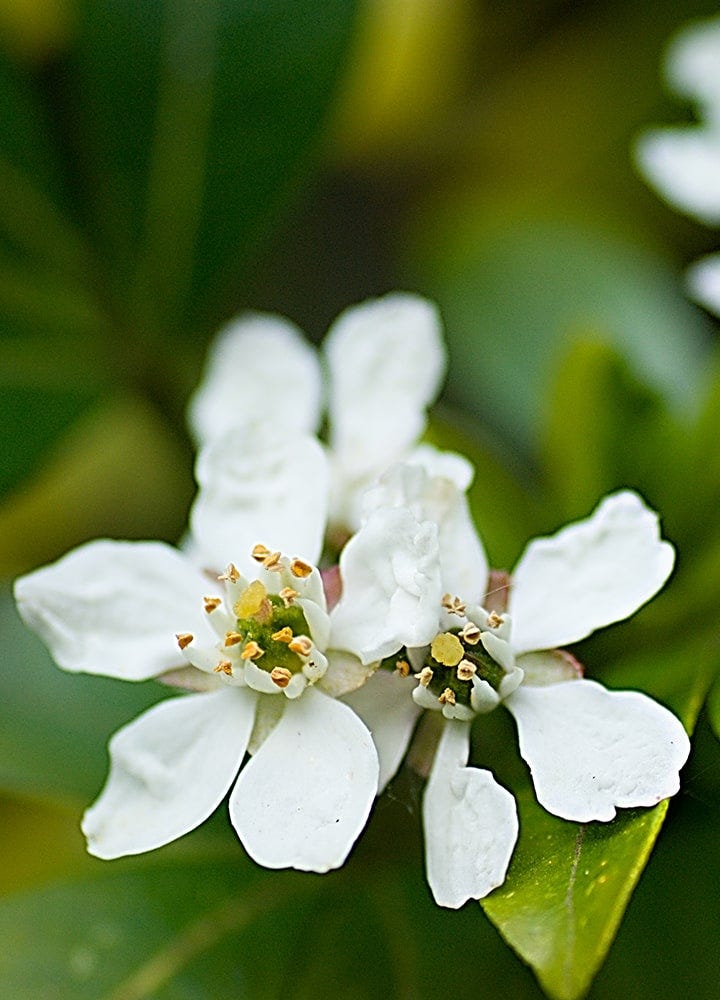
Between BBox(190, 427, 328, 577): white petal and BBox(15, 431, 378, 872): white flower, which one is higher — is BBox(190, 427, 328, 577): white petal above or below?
above

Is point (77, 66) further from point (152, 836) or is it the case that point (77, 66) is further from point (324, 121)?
point (152, 836)

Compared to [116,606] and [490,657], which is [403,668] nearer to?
[490,657]

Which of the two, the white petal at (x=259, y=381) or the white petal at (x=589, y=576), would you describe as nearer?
the white petal at (x=589, y=576)

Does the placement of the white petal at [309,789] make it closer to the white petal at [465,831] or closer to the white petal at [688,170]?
the white petal at [465,831]

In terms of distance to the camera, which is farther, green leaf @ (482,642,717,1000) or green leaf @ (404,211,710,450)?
green leaf @ (404,211,710,450)

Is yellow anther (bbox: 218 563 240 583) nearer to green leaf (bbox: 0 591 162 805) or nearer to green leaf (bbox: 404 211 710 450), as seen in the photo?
green leaf (bbox: 0 591 162 805)

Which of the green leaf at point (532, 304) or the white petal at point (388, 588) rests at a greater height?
the white petal at point (388, 588)

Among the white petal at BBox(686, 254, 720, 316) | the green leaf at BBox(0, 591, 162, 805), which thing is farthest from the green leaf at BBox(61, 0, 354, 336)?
the white petal at BBox(686, 254, 720, 316)

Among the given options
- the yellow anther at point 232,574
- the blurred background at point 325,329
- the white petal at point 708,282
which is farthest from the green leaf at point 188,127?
the yellow anther at point 232,574
